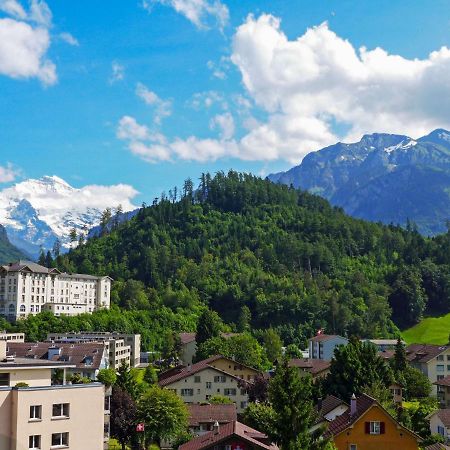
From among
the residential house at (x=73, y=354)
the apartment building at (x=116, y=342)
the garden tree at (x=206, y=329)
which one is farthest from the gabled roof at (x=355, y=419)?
the garden tree at (x=206, y=329)

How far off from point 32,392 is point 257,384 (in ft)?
195

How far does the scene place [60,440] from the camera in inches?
1244

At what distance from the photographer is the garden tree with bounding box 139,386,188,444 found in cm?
6612

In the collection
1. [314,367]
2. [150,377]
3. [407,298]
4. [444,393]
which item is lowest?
[444,393]

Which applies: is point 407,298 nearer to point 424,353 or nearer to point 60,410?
point 424,353

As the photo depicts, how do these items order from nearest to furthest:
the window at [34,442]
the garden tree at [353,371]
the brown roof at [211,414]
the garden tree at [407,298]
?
the window at [34,442] < the brown roof at [211,414] < the garden tree at [353,371] < the garden tree at [407,298]

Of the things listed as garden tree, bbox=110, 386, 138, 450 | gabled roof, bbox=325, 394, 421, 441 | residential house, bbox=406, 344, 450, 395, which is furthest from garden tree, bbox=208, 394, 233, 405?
residential house, bbox=406, 344, 450, 395

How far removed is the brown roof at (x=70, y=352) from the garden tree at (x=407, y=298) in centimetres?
10810

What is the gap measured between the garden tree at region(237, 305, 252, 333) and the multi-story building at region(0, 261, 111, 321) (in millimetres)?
32772

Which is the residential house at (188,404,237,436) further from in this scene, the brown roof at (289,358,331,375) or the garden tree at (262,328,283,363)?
the garden tree at (262,328,283,363)

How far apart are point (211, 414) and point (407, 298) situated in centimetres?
12269

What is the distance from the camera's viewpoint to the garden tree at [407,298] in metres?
183

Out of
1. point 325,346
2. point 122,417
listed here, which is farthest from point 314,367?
point 122,417

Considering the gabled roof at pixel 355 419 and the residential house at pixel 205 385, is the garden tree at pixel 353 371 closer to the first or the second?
the residential house at pixel 205 385
